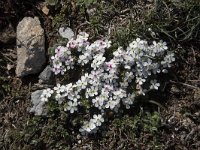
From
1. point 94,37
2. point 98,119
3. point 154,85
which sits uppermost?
point 94,37

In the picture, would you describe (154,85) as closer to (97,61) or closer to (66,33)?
(97,61)

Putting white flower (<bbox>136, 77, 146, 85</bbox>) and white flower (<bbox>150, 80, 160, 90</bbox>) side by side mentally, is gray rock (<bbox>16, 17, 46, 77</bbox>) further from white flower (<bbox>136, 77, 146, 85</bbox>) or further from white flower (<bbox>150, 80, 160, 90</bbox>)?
white flower (<bbox>150, 80, 160, 90</bbox>)

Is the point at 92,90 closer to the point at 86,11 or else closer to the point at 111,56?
the point at 111,56

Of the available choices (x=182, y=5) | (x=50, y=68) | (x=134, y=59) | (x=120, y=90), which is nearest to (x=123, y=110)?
(x=120, y=90)

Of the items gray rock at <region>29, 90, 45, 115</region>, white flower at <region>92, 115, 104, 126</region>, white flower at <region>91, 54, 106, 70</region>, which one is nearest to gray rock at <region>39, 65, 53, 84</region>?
gray rock at <region>29, 90, 45, 115</region>

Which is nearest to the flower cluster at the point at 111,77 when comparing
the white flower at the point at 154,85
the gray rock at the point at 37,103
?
the white flower at the point at 154,85

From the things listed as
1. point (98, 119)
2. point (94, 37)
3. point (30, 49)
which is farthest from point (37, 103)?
point (94, 37)
